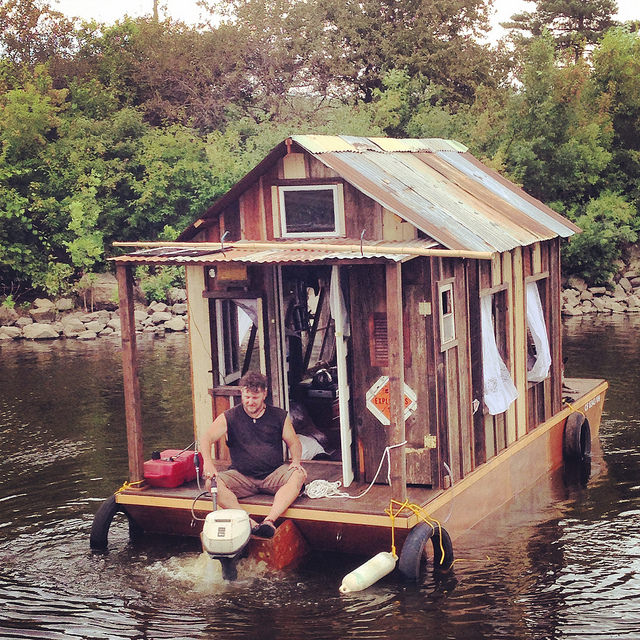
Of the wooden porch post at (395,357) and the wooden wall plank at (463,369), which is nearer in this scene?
the wooden porch post at (395,357)

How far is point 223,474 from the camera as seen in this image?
11.0m

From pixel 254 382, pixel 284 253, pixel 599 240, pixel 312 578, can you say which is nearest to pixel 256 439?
pixel 254 382

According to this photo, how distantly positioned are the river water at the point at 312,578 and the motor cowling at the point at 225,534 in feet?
1.67

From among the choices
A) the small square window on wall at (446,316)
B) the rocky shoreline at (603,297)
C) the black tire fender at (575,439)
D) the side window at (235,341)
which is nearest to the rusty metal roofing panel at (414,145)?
the small square window on wall at (446,316)

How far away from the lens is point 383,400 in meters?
11.0

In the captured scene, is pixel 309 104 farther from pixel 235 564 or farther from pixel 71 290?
pixel 235 564

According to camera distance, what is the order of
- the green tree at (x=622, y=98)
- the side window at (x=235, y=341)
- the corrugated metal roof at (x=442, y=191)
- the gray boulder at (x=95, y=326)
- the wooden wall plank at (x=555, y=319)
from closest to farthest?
the corrugated metal roof at (x=442, y=191), the side window at (x=235, y=341), the wooden wall plank at (x=555, y=319), the gray boulder at (x=95, y=326), the green tree at (x=622, y=98)

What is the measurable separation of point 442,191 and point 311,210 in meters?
1.95

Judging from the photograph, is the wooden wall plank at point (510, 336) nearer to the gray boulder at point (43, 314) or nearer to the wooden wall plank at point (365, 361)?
the wooden wall plank at point (365, 361)

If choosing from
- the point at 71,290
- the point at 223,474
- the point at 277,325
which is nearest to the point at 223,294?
the point at 277,325

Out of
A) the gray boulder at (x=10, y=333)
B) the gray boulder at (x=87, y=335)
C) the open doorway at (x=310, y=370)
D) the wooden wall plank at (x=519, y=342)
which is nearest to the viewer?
the open doorway at (x=310, y=370)

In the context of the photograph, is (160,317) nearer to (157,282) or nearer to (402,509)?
(157,282)

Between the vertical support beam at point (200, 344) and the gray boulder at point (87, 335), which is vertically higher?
the vertical support beam at point (200, 344)

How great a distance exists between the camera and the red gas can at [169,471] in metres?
11.5
